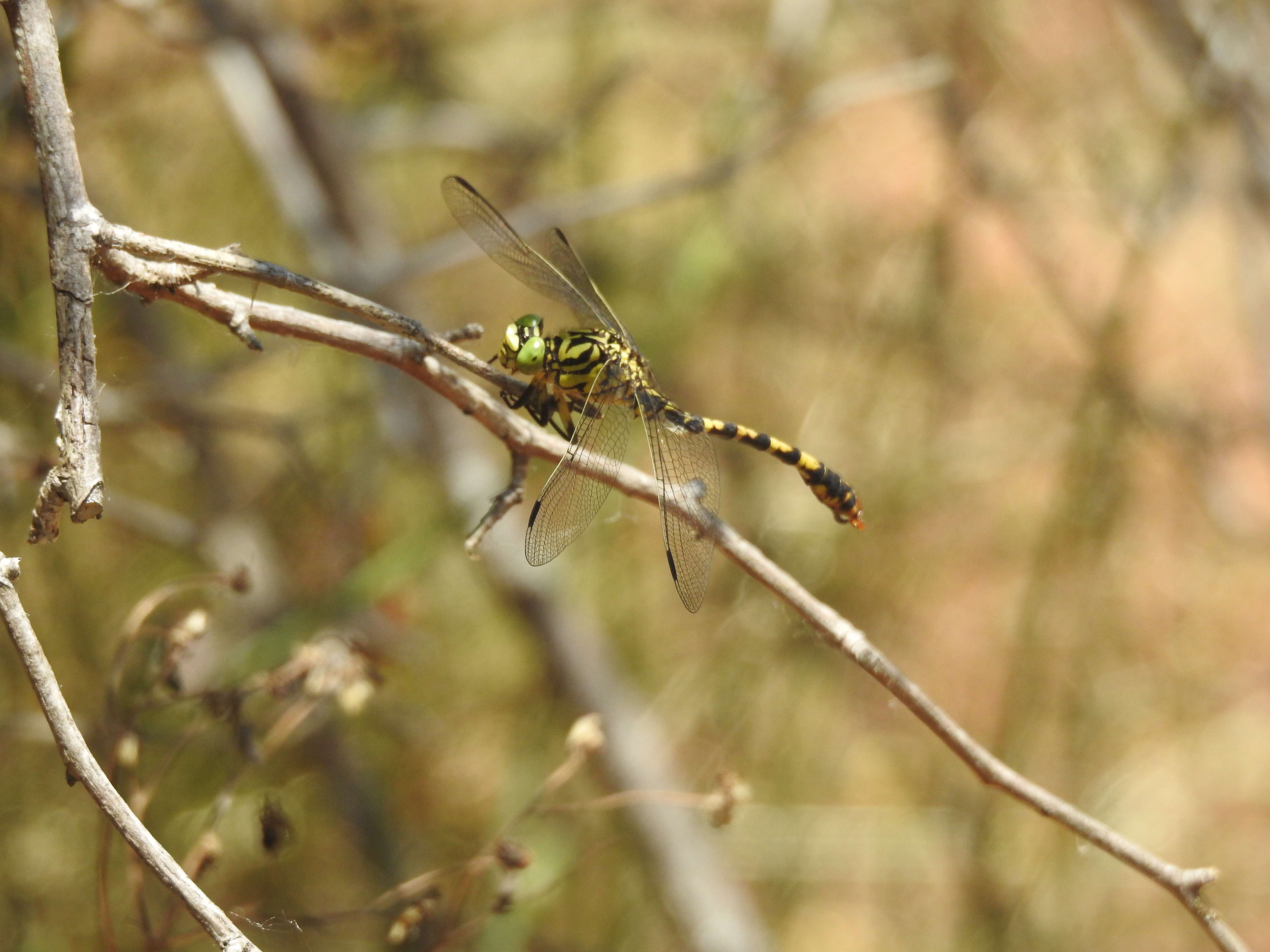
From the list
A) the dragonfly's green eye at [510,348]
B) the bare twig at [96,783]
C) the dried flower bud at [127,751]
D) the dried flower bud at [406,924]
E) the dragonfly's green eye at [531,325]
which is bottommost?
the bare twig at [96,783]

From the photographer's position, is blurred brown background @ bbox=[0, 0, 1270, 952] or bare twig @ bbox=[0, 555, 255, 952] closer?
bare twig @ bbox=[0, 555, 255, 952]

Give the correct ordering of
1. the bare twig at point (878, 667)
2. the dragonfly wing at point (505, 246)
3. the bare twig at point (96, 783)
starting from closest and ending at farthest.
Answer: the bare twig at point (96, 783) → the bare twig at point (878, 667) → the dragonfly wing at point (505, 246)

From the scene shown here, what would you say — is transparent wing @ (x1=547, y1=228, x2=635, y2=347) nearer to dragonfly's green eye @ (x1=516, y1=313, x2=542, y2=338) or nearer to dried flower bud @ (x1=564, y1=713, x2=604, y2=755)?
dragonfly's green eye @ (x1=516, y1=313, x2=542, y2=338)

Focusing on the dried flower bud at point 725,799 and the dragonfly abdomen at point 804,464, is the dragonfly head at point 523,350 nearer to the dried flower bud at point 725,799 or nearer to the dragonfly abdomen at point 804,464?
the dragonfly abdomen at point 804,464

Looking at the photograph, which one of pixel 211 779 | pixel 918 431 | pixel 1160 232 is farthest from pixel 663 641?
pixel 1160 232

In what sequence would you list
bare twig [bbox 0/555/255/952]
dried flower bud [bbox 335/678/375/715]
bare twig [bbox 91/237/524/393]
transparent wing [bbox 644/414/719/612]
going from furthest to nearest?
1. transparent wing [bbox 644/414/719/612]
2. dried flower bud [bbox 335/678/375/715]
3. bare twig [bbox 91/237/524/393]
4. bare twig [bbox 0/555/255/952]

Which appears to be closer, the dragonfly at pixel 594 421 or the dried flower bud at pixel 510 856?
the dried flower bud at pixel 510 856

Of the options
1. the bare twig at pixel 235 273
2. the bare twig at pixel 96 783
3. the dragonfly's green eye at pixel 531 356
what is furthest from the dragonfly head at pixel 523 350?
the bare twig at pixel 96 783

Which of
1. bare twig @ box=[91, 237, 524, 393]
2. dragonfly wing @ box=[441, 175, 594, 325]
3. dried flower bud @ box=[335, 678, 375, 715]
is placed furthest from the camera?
dragonfly wing @ box=[441, 175, 594, 325]

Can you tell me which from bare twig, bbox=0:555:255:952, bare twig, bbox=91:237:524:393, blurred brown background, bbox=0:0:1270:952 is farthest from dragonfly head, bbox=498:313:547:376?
bare twig, bbox=0:555:255:952

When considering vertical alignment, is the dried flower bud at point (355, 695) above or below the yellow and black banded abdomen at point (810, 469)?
below
